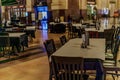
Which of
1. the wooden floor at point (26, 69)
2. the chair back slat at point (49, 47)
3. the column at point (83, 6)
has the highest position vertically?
A: the column at point (83, 6)

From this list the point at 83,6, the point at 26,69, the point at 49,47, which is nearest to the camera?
the point at 49,47

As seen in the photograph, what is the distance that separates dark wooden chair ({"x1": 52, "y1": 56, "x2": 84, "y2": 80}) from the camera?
11.4ft

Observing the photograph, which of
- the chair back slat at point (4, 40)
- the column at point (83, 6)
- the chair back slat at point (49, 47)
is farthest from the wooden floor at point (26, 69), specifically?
the column at point (83, 6)

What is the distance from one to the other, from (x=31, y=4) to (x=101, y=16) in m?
9.27

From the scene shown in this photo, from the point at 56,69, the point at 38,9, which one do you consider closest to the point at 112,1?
the point at 38,9

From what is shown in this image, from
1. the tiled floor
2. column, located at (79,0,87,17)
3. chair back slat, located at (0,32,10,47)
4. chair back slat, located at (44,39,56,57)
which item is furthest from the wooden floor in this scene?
column, located at (79,0,87,17)

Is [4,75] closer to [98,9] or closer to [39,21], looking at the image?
[39,21]

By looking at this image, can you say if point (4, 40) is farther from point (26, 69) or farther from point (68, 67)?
point (68, 67)

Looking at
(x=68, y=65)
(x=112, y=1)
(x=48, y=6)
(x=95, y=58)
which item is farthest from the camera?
(x=112, y=1)

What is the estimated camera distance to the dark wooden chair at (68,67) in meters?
3.47

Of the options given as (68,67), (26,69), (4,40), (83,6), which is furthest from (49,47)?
(83,6)

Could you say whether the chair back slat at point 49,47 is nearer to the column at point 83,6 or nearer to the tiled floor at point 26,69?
the tiled floor at point 26,69

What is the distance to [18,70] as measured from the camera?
271 inches

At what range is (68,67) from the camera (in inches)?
138
